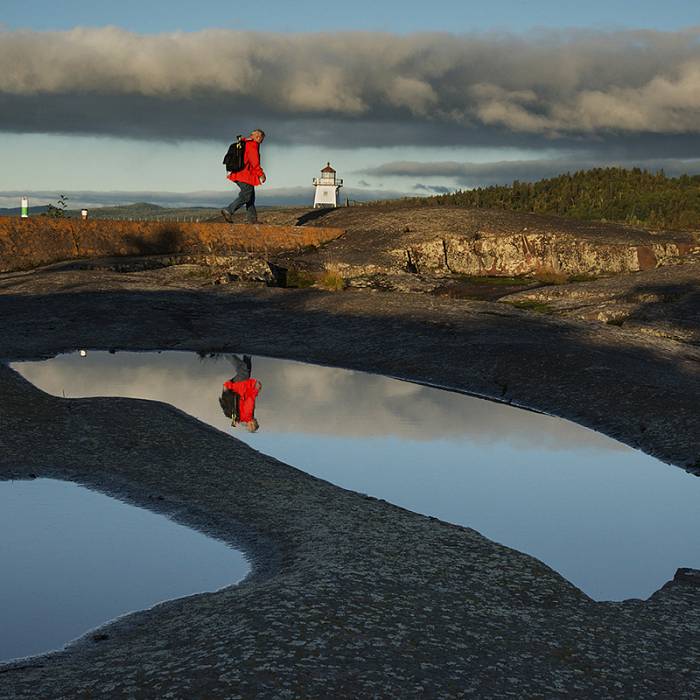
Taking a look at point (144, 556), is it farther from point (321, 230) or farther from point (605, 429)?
point (321, 230)

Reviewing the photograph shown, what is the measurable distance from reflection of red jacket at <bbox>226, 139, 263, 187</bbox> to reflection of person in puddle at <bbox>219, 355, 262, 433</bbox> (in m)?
9.61

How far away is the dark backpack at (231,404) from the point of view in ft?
44.7

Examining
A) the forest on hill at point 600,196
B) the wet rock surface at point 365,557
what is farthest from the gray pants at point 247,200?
the forest on hill at point 600,196

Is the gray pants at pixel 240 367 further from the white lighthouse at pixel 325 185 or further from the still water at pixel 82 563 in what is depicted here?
the white lighthouse at pixel 325 185

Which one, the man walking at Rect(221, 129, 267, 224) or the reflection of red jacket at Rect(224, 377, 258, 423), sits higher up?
the man walking at Rect(221, 129, 267, 224)

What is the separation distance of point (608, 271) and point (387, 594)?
21561 mm

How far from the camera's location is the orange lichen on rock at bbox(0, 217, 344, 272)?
25.3 metres

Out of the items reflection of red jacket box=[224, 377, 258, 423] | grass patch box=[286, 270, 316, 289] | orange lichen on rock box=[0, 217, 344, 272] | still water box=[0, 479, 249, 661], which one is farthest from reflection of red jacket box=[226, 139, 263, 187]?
still water box=[0, 479, 249, 661]

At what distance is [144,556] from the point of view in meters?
7.87

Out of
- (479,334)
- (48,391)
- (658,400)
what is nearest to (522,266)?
(479,334)

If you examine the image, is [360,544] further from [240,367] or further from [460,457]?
[240,367]

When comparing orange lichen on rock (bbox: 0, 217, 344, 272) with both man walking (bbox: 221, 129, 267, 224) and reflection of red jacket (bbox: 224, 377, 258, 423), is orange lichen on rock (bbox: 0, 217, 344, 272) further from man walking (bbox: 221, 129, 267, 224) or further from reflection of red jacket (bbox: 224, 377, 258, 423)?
reflection of red jacket (bbox: 224, 377, 258, 423)

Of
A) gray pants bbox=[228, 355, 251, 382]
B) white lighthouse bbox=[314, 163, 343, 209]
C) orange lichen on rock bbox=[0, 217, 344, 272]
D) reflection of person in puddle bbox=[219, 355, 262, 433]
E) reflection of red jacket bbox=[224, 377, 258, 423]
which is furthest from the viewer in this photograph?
white lighthouse bbox=[314, 163, 343, 209]

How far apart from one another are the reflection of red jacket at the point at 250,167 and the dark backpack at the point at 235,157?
0.09 metres
